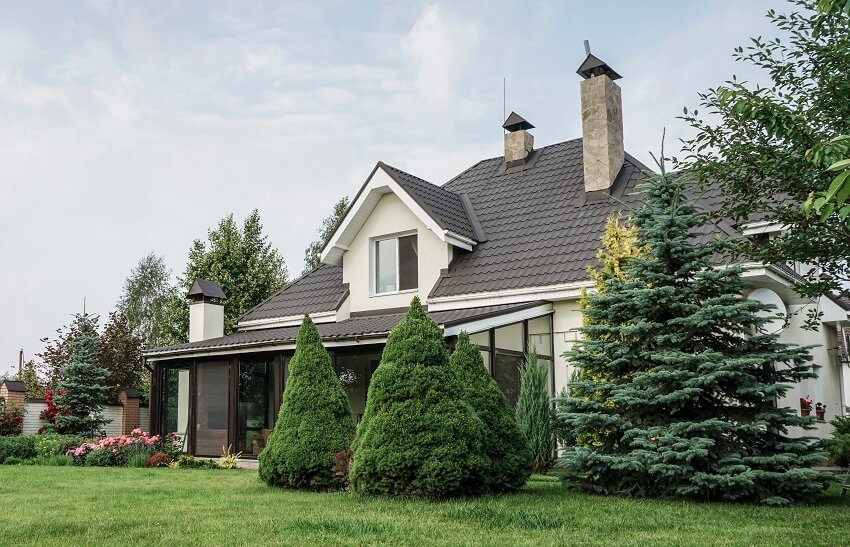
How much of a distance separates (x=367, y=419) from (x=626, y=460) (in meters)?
3.18

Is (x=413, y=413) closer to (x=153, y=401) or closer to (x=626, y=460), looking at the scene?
(x=626, y=460)

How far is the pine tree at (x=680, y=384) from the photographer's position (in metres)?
8.98

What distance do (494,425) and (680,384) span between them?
7.74 feet

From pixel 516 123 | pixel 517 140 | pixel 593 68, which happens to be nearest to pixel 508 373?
pixel 593 68

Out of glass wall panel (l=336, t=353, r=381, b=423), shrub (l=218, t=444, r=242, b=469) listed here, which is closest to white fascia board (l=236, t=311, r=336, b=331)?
glass wall panel (l=336, t=353, r=381, b=423)

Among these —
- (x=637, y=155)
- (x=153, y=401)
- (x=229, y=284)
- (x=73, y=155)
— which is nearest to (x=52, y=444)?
(x=153, y=401)

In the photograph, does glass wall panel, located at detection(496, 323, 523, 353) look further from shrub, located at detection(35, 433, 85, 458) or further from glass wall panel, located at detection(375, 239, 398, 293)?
shrub, located at detection(35, 433, 85, 458)

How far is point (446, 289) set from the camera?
17.0 m

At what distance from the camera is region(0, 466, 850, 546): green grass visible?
6.70 m

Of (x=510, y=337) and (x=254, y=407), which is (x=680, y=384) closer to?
(x=510, y=337)

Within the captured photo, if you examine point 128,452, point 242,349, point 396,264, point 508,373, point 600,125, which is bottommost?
point 128,452

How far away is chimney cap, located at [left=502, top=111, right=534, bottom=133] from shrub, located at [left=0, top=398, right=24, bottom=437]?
15704mm

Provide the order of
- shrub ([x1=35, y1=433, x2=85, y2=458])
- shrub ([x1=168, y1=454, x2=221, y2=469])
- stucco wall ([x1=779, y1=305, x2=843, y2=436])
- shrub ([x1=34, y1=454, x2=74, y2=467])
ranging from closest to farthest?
stucco wall ([x1=779, y1=305, x2=843, y2=436])
shrub ([x1=168, y1=454, x2=221, y2=469])
shrub ([x1=34, y1=454, x2=74, y2=467])
shrub ([x1=35, y1=433, x2=85, y2=458])

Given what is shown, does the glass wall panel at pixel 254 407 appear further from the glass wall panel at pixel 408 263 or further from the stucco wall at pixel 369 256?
the glass wall panel at pixel 408 263
